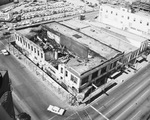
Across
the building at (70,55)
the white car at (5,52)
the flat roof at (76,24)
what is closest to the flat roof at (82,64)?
the building at (70,55)

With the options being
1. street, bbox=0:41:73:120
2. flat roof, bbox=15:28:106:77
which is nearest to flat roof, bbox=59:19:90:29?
flat roof, bbox=15:28:106:77

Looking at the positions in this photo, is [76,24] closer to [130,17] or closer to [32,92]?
[130,17]

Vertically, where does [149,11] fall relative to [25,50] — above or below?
above

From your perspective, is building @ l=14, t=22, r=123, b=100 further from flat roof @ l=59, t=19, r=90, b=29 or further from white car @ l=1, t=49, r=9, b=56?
white car @ l=1, t=49, r=9, b=56

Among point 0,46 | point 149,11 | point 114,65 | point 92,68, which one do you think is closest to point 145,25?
point 149,11

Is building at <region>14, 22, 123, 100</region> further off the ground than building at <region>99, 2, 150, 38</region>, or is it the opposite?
building at <region>99, 2, 150, 38</region>

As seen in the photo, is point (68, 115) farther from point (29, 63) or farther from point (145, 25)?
point (145, 25)

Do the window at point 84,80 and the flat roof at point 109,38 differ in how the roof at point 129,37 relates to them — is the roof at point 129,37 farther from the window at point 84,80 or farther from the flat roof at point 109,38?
the window at point 84,80
